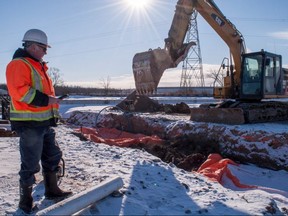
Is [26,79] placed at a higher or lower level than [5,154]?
higher

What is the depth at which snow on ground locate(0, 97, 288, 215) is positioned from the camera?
137 inches

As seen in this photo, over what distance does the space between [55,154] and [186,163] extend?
348 cm

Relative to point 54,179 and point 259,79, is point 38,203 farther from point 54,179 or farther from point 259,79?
point 259,79

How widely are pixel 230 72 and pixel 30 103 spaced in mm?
9569

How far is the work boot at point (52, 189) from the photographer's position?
12.3 ft

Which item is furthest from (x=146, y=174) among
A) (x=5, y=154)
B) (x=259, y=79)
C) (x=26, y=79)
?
(x=259, y=79)

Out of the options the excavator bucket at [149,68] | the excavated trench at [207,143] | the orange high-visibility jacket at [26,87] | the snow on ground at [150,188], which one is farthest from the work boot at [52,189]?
the excavator bucket at [149,68]

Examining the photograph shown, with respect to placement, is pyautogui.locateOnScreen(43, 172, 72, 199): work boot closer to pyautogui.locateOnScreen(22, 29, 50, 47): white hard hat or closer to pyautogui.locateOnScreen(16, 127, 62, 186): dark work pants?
pyautogui.locateOnScreen(16, 127, 62, 186): dark work pants

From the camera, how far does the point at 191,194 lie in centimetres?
403

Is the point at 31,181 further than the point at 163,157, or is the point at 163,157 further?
the point at 163,157

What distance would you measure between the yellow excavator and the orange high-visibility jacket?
6102 millimetres

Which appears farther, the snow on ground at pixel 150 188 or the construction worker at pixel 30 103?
the snow on ground at pixel 150 188

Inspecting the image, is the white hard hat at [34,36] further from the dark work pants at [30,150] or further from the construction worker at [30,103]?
the dark work pants at [30,150]

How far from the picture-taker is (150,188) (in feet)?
13.6
